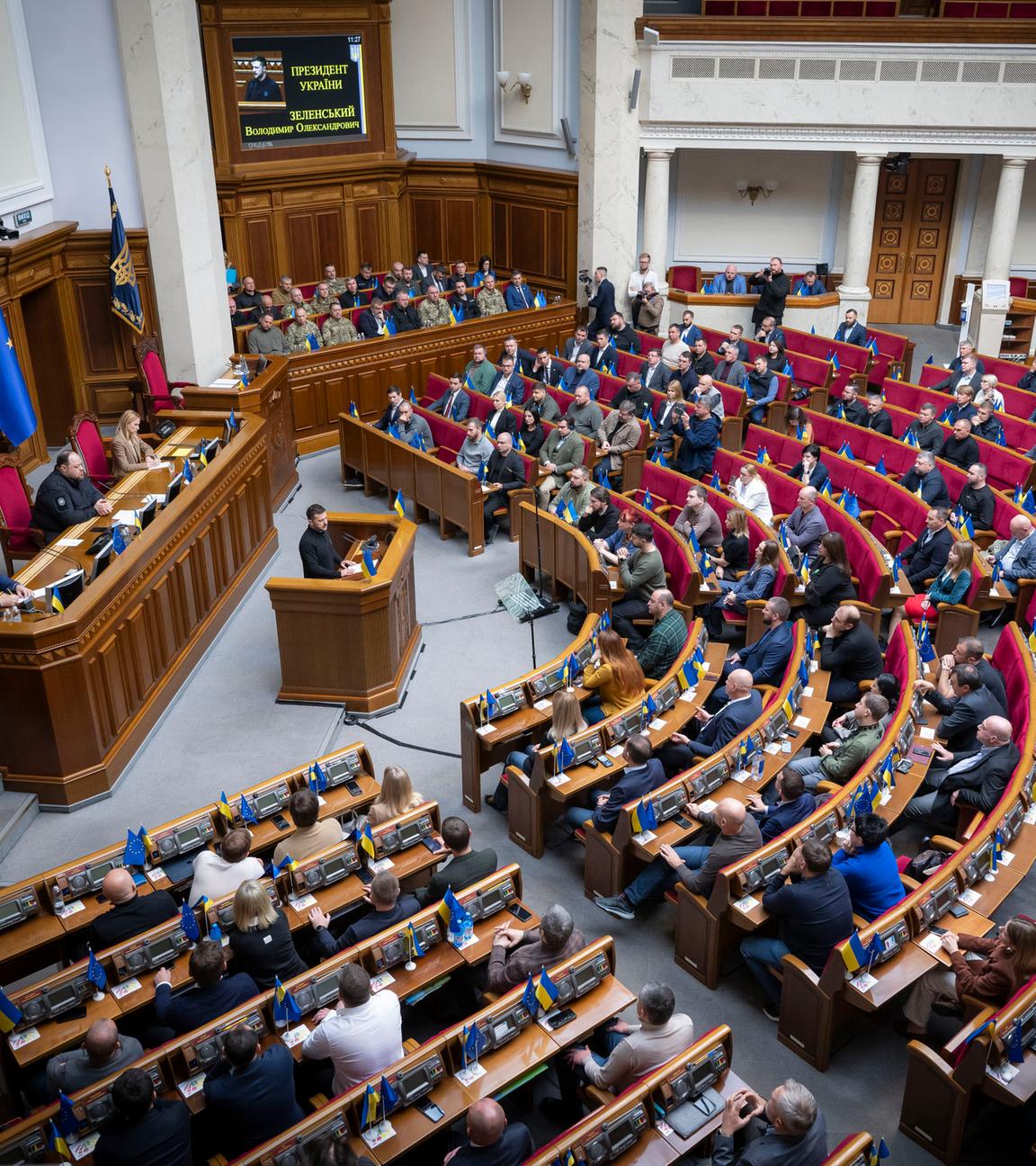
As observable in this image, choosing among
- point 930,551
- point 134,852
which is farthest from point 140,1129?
point 930,551

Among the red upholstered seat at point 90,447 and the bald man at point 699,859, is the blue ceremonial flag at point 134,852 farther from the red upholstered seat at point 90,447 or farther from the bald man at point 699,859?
the red upholstered seat at point 90,447

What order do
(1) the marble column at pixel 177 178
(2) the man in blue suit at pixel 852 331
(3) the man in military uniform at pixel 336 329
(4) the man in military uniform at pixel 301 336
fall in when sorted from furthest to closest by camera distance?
1. (2) the man in blue suit at pixel 852 331
2. (3) the man in military uniform at pixel 336 329
3. (4) the man in military uniform at pixel 301 336
4. (1) the marble column at pixel 177 178

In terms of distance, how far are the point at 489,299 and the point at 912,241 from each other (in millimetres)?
7422

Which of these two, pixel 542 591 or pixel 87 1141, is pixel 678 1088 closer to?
pixel 87 1141

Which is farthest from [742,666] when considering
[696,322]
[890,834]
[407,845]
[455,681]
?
[696,322]

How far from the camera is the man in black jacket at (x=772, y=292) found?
49.5ft

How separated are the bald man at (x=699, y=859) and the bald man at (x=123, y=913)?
231cm

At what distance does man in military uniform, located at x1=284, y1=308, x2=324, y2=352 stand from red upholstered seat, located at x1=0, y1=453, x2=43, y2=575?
4.51m

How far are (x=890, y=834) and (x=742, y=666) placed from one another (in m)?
1.55

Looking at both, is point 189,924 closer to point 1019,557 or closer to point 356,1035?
point 356,1035

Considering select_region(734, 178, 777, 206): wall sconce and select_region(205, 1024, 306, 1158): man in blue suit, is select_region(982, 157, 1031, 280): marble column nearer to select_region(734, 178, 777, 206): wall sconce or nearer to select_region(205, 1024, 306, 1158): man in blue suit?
select_region(734, 178, 777, 206): wall sconce

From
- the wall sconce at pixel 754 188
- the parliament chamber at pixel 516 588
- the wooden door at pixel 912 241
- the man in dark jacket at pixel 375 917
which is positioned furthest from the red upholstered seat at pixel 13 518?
the wooden door at pixel 912 241

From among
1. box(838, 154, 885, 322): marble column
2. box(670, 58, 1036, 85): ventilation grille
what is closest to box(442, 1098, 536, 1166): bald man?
box(670, 58, 1036, 85): ventilation grille

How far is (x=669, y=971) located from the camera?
18.4ft
